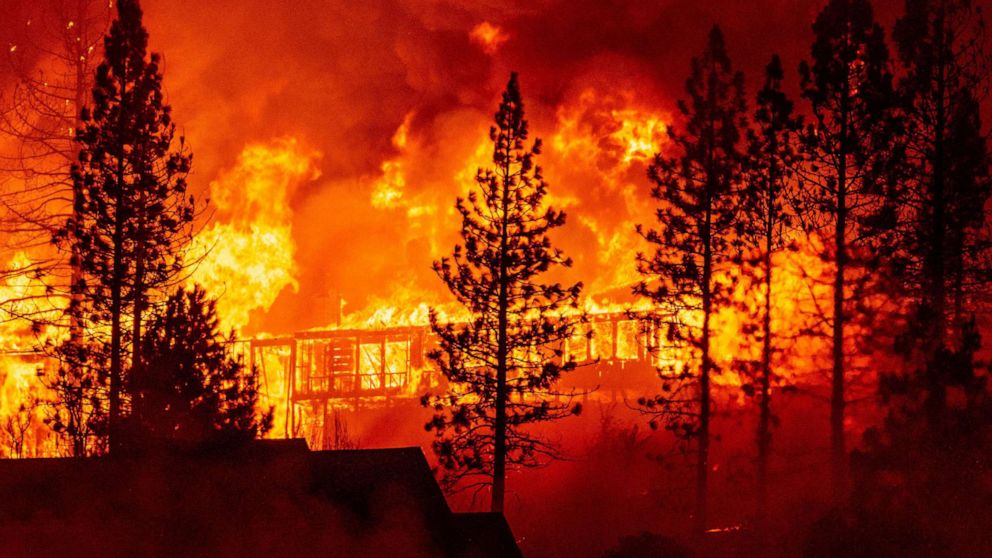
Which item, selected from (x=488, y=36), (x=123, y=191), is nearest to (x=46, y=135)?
(x=123, y=191)

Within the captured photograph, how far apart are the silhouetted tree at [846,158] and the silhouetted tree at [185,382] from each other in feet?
43.3

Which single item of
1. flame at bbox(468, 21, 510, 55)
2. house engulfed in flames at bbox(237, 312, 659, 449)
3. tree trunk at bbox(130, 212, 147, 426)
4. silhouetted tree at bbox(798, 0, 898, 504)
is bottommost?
house engulfed in flames at bbox(237, 312, 659, 449)

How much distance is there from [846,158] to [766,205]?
2378 millimetres

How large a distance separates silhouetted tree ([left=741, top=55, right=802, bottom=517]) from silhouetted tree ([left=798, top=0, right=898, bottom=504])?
36.5 inches

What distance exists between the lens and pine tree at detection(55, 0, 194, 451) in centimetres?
2164

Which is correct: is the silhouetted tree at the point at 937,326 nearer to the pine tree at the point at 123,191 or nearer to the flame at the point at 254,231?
the pine tree at the point at 123,191

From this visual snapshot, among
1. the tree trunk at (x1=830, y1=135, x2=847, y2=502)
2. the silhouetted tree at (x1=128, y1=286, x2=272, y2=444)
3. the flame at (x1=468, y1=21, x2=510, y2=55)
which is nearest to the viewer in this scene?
the silhouetted tree at (x1=128, y1=286, x2=272, y2=444)

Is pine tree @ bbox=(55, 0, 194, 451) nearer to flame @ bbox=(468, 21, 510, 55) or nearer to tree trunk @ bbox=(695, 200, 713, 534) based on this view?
tree trunk @ bbox=(695, 200, 713, 534)

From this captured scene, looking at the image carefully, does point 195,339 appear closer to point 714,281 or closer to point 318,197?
point 714,281

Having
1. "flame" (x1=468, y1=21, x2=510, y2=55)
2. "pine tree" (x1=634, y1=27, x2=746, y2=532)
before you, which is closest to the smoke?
"flame" (x1=468, y1=21, x2=510, y2=55)

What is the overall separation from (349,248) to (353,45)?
9.56 metres

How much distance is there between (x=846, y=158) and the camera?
2298 cm

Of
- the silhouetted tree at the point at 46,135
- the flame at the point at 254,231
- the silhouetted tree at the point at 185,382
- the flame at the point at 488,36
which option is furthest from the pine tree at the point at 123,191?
the flame at the point at 488,36

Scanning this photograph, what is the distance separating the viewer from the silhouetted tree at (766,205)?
78.9ft
